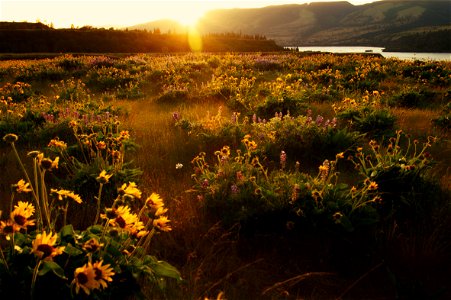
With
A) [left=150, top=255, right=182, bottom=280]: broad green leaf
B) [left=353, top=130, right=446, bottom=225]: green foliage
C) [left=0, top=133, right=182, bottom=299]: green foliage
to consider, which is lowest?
[left=353, top=130, right=446, bottom=225]: green foliage

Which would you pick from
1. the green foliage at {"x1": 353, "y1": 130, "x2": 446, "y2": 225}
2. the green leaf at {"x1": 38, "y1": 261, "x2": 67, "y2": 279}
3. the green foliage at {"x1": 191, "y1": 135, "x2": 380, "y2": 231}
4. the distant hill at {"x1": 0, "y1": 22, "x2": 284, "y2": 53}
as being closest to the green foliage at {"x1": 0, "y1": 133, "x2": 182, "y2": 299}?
the green leaf at {"x1": 38, "y1": 261, "x2": 67, "y2": 279}

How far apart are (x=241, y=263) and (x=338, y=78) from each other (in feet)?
36.3

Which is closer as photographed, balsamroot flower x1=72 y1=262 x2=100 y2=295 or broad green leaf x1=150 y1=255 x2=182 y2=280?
balsamroot flower x1=72 y1=262 x2=100 y2=295

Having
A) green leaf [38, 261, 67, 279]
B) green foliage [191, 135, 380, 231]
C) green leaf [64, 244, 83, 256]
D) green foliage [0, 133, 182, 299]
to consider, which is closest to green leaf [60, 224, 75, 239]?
green foliage [0, 133, 182, 299]

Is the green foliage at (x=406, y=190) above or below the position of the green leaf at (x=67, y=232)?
below

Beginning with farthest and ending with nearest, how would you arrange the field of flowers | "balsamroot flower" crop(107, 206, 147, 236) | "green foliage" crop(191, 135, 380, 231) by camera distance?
"green foliage" crop(191, 135, 380, 231)
the field of flowers
"balsamroot flower" crop(107, 206, 147, 236)

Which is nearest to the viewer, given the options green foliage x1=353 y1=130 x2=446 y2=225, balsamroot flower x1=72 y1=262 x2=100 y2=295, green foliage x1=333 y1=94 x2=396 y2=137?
balsamroot flower x1=72 y1=262 x2=100 y2=295

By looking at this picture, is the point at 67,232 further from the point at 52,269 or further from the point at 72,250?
the point at 52,269

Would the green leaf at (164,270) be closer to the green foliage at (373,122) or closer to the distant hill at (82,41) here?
the green foliage at (373,122)

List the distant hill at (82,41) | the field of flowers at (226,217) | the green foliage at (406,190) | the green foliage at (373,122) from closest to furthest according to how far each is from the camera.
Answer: the field of flowers at (226,217)
the green foliage at (406,190)
the green foliage at (373,122)
the distant hill at (82,41)

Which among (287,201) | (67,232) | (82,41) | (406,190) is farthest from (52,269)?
(82,41)

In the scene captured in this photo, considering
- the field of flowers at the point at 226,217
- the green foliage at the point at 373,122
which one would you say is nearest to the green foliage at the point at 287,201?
the field of flowers at the point at 226,217

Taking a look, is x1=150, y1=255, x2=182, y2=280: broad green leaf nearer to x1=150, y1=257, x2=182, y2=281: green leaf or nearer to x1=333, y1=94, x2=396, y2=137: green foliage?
x1=150, y1=257, x2=182, y2=281: green leaf

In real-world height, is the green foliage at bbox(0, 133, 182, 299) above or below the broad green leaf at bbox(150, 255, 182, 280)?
above
